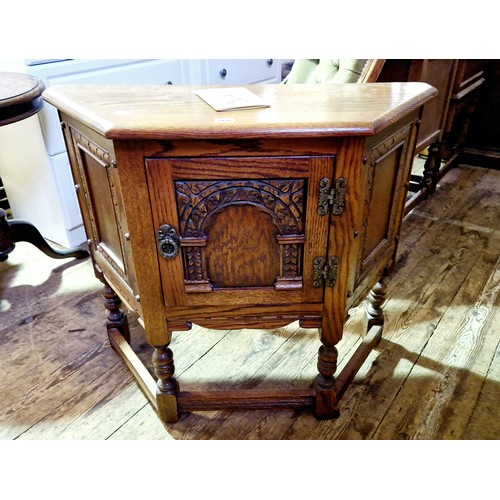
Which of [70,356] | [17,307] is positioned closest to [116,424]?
[70,356]

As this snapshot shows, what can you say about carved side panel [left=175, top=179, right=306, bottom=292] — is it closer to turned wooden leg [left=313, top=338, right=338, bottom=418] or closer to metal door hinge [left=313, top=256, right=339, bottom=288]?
metal door hinge [left=313, top=256, right=339, bottom=288]

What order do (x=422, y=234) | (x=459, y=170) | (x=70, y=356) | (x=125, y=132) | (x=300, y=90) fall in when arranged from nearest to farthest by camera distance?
(x=125, y=132) → (x=300, y=90) → (x=70, y=356) → (x=422, y=234) → (x=459, y=170)

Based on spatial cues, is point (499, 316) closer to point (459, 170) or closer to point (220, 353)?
point (220, 353)

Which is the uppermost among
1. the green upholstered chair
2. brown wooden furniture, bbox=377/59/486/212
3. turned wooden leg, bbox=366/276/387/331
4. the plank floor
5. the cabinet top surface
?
the cabinet top surface

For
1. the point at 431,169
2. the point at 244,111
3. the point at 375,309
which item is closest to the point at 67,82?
the point at 244,111

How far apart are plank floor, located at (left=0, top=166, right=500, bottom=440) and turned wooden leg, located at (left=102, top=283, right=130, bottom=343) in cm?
8

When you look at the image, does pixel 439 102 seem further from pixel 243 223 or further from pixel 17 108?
pixel 17 108

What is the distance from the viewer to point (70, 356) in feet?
5.00

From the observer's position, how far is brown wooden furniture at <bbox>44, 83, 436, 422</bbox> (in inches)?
34.9

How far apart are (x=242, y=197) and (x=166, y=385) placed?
0.59 metres

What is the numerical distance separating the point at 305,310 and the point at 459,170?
2.32m

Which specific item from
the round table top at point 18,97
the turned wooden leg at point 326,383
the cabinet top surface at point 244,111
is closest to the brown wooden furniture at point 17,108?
the round table top at point 18,97

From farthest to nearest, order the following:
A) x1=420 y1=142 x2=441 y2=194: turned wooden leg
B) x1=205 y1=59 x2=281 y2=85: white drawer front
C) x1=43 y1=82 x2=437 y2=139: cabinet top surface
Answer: x1=420 y1=142 x2=441 y2=194: turned wooden leg, x1=205 y1=59 x2=281 y2=85: white drawer front, x1=43 y1=82 x2=437 y2=139: cabinet top surface

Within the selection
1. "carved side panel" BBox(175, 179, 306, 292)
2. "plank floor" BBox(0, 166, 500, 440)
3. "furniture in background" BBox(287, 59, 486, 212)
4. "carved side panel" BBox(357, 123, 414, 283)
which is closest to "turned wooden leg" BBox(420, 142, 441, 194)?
"furniture in background" BBox(287, 59, 486, 212)
